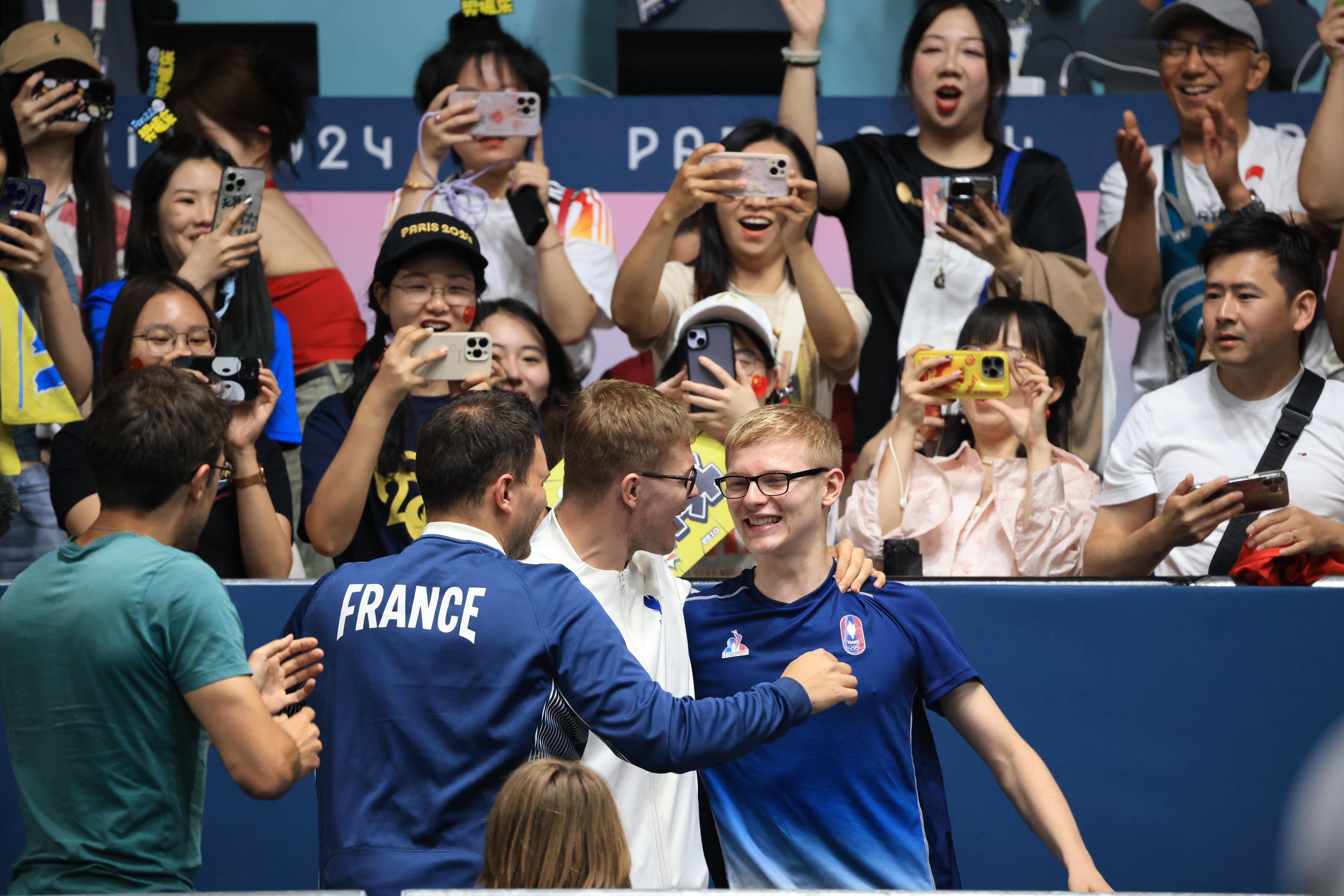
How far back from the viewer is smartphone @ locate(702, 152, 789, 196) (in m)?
4.31

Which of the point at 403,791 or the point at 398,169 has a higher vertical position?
the point at 398,169

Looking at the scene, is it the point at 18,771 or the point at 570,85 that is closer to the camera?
the point at 18,771

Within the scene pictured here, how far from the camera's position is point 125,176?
6.22m

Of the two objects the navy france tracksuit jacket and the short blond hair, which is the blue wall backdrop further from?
the navy france tracksuit jacket

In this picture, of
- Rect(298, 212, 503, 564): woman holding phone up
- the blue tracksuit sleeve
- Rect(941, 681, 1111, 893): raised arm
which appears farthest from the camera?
Rect(298, 212, 503, 564): woman holding phone up

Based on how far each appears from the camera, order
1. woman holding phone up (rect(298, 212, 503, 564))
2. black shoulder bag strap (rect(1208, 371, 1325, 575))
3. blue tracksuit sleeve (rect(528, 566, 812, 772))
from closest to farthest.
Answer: blue tracksuit sleeve (rect(528, 566, 812, 772)) → woman holding phone up (rect(298, 212, 503, 564)) → black shoulder bag strap (rect(1208, 371, 1325, 575))

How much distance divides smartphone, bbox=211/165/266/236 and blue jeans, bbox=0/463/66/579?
0.93 metres

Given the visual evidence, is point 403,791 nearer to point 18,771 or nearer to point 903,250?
point 18,771

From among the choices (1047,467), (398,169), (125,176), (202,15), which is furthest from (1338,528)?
(202,15)

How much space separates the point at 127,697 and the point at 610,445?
98 cm

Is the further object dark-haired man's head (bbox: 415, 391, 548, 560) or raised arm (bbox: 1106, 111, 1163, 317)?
raised arm (bbox: 1106, 111, 1163, 317)

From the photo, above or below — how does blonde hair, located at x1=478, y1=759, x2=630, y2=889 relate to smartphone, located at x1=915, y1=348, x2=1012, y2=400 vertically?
below

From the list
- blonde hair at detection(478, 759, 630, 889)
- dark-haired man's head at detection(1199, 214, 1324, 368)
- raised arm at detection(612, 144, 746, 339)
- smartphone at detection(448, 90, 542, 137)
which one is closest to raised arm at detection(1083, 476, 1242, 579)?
dark-haired man's head at detection(1199, 214, 1324, 368)

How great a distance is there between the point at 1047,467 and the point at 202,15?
214 inches
